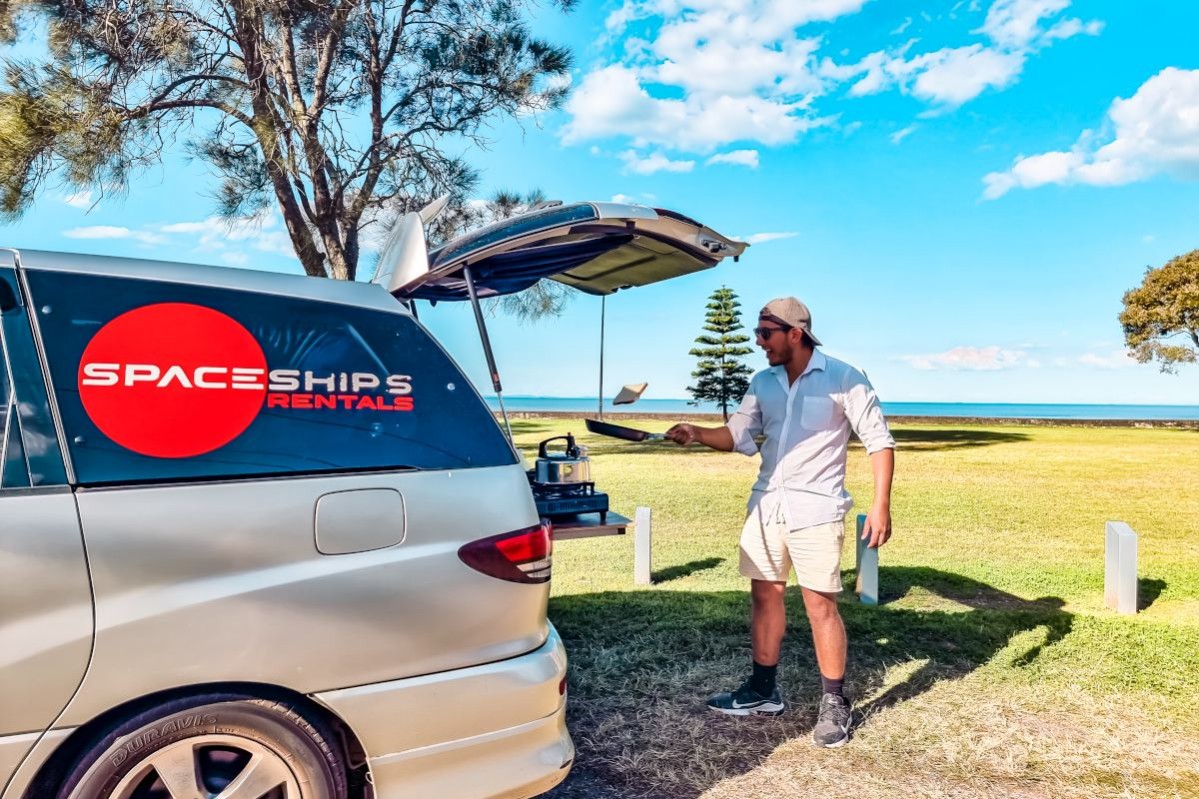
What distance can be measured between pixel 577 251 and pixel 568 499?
3.96 feet

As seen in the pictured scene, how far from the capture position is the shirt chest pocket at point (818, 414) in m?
3.52

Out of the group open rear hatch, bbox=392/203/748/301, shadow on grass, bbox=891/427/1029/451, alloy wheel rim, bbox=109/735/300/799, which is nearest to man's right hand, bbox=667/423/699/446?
open rear hatch, bbox=392/203/748/301

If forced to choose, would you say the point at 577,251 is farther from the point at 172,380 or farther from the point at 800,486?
the point at 172,380

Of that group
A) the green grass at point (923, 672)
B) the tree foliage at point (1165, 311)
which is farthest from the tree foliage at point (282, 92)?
the tree foliage at point (1165, 311)

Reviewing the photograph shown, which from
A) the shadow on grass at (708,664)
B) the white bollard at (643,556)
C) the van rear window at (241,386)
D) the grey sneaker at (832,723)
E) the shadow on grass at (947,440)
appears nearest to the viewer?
the van rear window at (241,386)

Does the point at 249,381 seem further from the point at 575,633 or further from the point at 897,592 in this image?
the point at 897,592

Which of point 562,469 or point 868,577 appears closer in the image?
point 562,469

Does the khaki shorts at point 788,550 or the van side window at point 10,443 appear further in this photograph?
the khaki shorts at point 788,550

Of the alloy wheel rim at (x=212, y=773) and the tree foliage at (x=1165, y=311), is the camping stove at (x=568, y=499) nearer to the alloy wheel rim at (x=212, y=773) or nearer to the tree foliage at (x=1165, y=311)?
the alloy wheel rim at (x=212, y=773)

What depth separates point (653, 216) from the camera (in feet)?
10.8

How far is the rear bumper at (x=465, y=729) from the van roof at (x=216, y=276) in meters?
1.09

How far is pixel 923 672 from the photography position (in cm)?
425

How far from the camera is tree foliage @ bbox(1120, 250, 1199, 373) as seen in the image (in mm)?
29203

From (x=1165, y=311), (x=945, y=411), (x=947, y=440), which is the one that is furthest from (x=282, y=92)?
(x=945, y=411)
